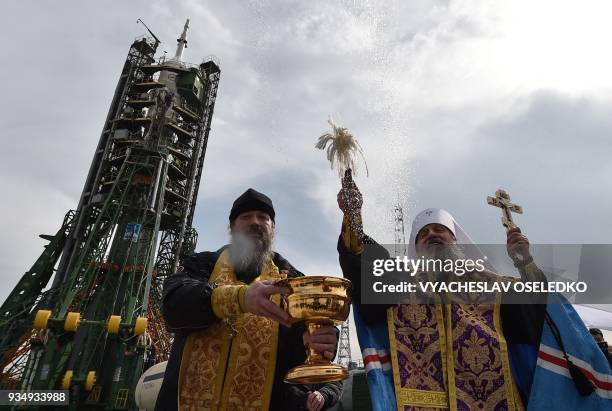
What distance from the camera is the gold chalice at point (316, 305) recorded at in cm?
236

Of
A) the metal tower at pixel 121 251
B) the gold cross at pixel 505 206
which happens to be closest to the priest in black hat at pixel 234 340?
the gold cross at pixel 505 206

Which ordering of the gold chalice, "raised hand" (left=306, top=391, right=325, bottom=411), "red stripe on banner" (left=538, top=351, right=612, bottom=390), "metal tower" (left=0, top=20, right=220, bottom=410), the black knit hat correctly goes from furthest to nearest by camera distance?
"metal tower" (left=0, top=20, right=220, bottom=410), the black knit hat, "red stripe on banner" (left=538, top=351, right=612, bottom=390), "raised hand" (left=306, top=391, right=325, bottom=411), the gold chalice

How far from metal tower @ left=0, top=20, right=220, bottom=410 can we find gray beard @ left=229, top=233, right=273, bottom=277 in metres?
20.8

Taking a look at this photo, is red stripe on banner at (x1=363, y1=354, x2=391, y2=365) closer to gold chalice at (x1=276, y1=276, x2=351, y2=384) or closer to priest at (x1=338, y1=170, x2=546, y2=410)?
priest at (x1=338, y1=170, x2=546, y2=410)

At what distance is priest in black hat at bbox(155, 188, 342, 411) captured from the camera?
2442mm

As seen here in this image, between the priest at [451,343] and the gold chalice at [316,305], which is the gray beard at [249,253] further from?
the gold chalice at [316,305]

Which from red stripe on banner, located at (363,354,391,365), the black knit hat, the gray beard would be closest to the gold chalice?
the gray beard

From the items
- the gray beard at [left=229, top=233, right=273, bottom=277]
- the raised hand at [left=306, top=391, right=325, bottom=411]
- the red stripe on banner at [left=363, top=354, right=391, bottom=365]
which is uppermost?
the gray beard at [left=229, top=233, right=273, bottom=277]

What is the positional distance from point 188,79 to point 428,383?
4341 cm

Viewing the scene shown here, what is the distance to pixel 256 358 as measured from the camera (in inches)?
114

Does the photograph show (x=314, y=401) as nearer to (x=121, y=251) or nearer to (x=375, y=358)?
(x=375, y=358)

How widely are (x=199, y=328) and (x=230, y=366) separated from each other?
0.36 m

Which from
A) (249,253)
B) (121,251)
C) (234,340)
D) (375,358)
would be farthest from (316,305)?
(121,251)

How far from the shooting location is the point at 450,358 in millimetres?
3279
